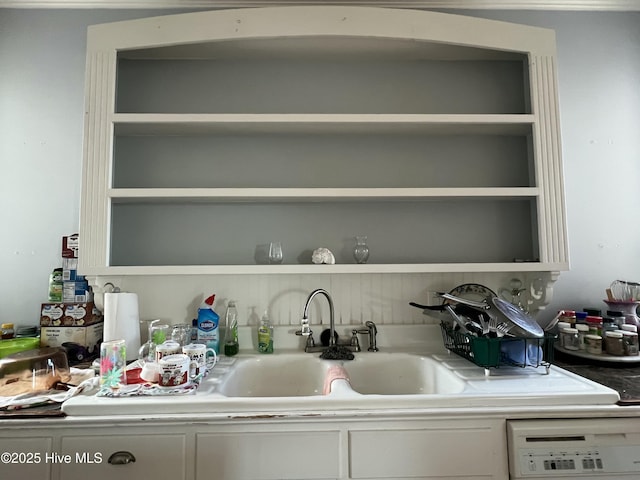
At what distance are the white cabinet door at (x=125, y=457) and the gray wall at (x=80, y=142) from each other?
40.1 inches

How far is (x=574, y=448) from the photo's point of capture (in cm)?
99

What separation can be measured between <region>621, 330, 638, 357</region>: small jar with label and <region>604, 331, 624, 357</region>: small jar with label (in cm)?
2

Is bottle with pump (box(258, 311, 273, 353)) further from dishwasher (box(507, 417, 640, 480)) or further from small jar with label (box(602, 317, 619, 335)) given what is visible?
small jar with label (box(602, 317, 619, 335))

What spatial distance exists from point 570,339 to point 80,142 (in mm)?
2434

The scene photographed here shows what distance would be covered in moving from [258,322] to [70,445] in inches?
31.1

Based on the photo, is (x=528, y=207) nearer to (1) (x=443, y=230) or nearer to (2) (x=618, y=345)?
(1) (x=443, y=230)

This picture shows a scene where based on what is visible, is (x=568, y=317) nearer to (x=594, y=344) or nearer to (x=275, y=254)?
(x=594, y=344)

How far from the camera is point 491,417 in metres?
1.00

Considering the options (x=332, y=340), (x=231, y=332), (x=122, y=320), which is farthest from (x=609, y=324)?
(x=122, y=320)

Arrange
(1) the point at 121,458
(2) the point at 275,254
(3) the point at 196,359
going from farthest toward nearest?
(2) the point at 275,254, (3) the point at 196,359, (1) the point at 121,458

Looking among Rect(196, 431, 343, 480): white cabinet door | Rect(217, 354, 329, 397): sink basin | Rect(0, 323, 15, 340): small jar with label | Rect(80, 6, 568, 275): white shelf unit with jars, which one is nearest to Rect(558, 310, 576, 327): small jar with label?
Rect(80, 6, 568, 275): white shelf unit with jars

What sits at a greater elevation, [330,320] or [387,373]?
[330,320]

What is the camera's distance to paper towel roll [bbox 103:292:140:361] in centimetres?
138

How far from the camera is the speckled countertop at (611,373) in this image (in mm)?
1082
